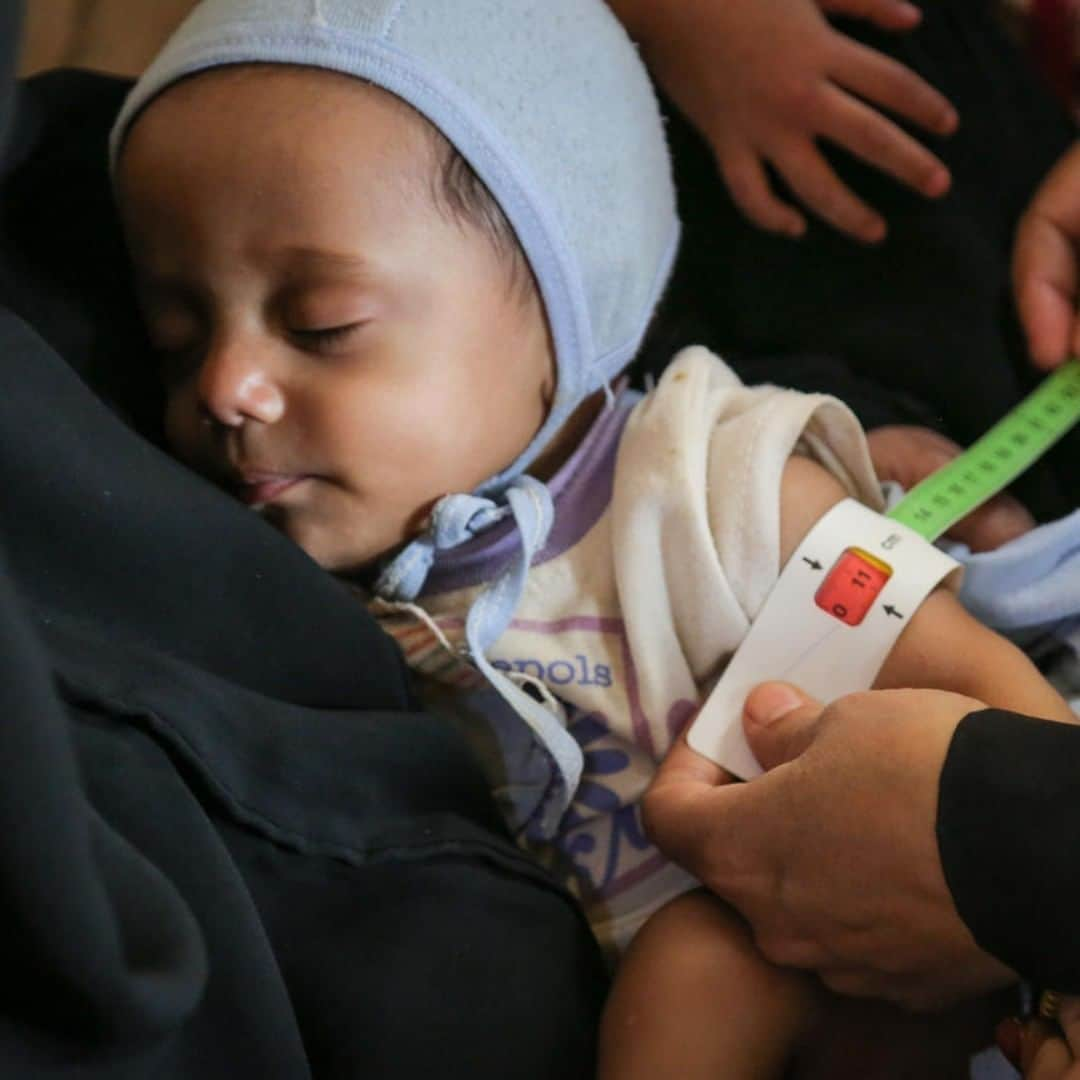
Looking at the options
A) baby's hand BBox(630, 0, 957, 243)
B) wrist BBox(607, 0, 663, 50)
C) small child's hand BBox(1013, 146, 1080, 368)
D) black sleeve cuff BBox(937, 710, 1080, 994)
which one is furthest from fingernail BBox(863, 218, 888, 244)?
black sleeve cuff BBox(937, 710, 1080, 994)

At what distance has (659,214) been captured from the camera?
109 cm

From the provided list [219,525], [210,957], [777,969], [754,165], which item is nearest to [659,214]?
[754,165]

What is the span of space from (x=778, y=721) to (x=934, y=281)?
52 cm

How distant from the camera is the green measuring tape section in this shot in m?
0.95

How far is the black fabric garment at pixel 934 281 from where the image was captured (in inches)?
42.8

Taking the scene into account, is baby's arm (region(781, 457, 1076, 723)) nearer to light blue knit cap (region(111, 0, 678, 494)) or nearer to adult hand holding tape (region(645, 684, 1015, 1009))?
adult hand holding tape (region(645, 684, 1015, 1009))

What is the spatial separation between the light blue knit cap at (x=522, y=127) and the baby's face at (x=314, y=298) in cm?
3

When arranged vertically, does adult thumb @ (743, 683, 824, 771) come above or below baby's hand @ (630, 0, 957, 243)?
below

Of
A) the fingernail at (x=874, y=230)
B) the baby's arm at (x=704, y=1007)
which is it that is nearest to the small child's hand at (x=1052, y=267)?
the fingernail at (x=874, y=230)

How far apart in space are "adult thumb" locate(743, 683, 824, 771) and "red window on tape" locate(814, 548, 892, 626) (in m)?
0.07

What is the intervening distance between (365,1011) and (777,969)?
0.29 metres

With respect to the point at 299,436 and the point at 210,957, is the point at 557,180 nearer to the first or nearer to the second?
the point at 299,436

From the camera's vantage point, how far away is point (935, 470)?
104cm

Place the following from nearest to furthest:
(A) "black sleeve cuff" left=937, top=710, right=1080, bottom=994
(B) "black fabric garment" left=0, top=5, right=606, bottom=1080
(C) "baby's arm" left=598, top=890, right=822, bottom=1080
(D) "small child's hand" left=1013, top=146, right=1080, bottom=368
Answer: (B) "black fabric garment" left=0, top=5, right=606, bottom=1080, (A) "black sleeve cuff" left=937, top=710, right=1080, bottom=994, (C) "baby's arm" left=598, top=890, right=822, bottom=1080, (D) "small child's hand" left=1013, top=146, right=1080, bottom=368
